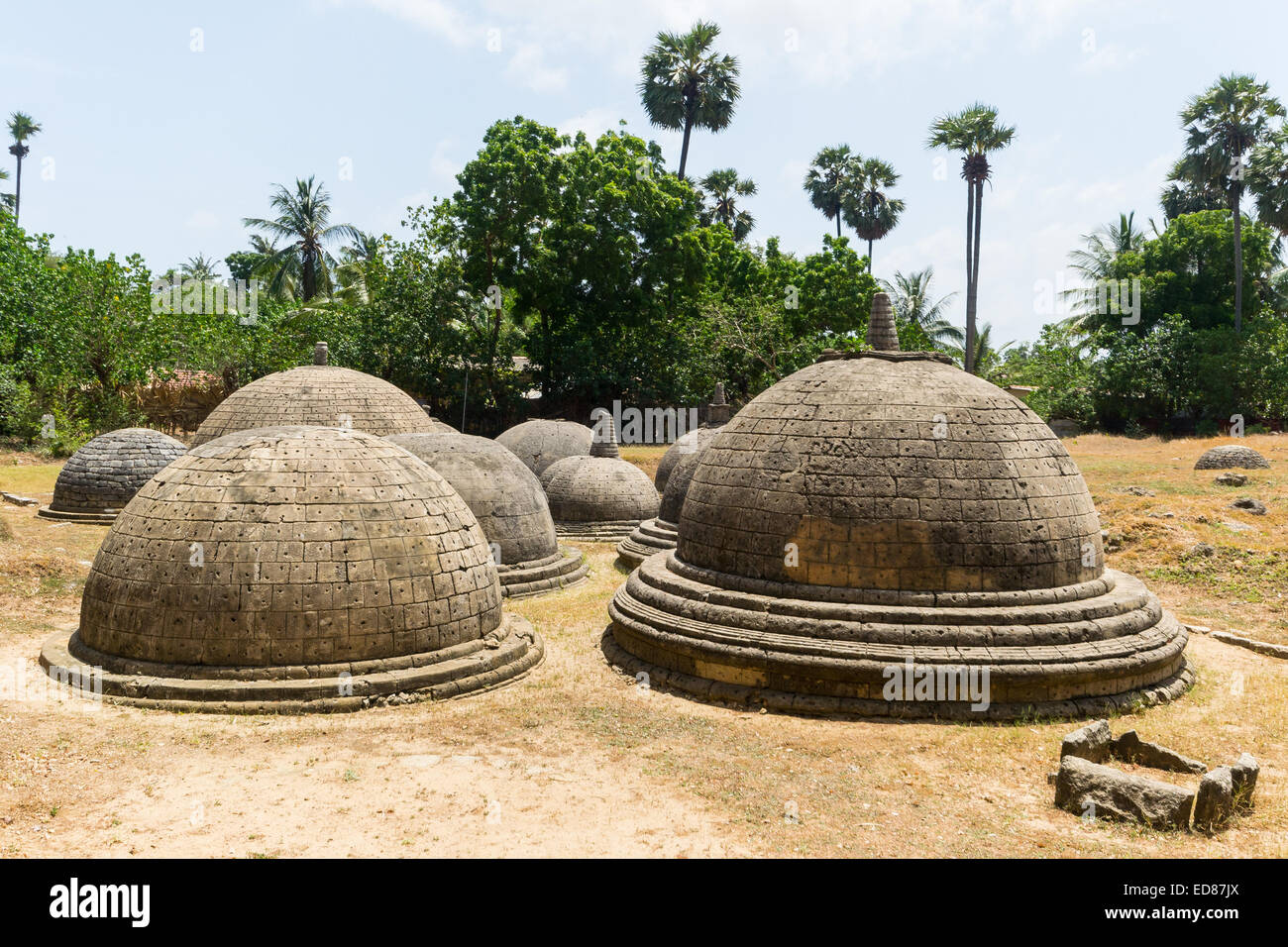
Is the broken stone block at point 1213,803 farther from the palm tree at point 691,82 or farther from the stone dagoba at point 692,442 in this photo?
the palm tree at point 691,82

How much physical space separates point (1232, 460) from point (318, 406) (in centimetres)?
2708

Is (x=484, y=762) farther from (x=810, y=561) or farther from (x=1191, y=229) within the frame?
(x=1191, y=229)

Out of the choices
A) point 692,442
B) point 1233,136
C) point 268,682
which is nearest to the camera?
point 268,682

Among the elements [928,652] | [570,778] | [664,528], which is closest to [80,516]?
[664,528]

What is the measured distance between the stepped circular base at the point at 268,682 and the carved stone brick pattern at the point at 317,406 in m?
10.5

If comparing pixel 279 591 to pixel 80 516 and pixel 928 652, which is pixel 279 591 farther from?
pixel 80 516

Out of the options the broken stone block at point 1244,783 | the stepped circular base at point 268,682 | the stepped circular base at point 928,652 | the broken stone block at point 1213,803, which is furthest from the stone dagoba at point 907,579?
the broken stone block at point 1213,803

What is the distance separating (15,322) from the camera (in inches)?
1414

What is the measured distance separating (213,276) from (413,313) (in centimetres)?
4169

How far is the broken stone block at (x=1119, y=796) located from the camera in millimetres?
8039

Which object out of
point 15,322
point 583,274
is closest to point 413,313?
point 583,274

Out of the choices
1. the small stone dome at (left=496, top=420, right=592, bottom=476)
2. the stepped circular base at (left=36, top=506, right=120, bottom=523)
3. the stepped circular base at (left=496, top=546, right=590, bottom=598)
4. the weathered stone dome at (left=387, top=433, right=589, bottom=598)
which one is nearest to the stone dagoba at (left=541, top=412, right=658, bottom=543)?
the small stone dome at (left=496, top=420, right=592, bottom=476)

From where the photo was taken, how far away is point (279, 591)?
34.9 feet

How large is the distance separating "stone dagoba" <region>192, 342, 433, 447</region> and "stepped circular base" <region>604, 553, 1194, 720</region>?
39.6 feet
